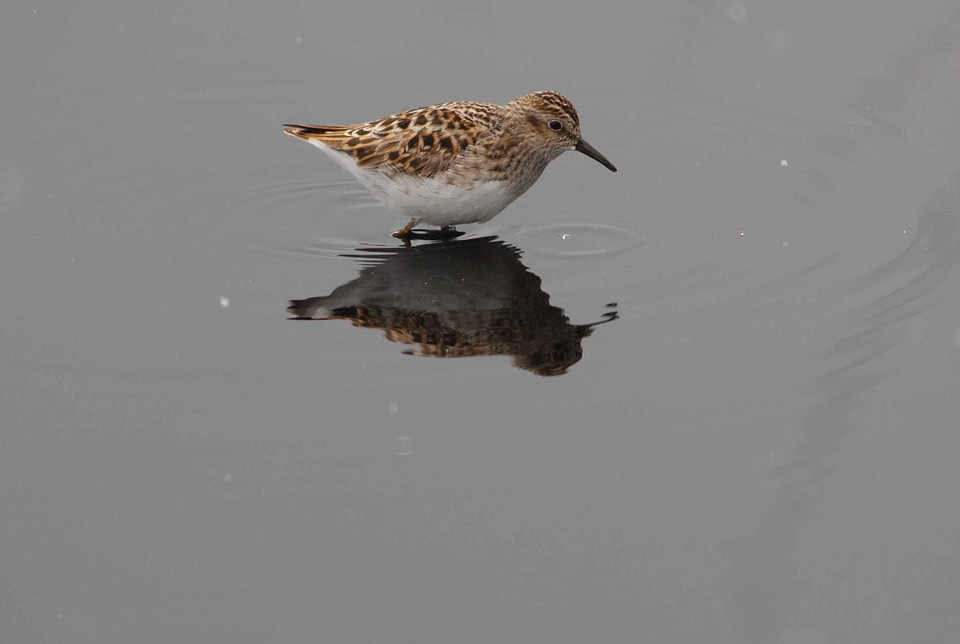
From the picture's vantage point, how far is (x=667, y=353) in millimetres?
→ 9938

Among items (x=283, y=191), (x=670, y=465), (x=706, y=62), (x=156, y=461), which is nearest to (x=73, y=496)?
(x=156, y=461)

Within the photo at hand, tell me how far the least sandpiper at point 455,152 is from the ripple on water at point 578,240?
37 cm

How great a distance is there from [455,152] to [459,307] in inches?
68.1

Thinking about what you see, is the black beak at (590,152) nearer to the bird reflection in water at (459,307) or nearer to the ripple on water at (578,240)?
the ripple on water at (578,240)

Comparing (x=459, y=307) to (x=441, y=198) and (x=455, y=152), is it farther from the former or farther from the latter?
(x=455, y=152)

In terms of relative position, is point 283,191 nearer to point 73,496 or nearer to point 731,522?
point 73,496

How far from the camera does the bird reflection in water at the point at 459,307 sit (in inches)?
391

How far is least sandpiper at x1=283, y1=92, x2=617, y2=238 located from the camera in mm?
11531

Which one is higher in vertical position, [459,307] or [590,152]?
[590,152]

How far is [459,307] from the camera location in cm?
1045

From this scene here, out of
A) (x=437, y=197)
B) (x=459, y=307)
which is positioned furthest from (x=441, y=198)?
(x=459, y=307)

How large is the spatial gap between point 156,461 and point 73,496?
542 millimetres

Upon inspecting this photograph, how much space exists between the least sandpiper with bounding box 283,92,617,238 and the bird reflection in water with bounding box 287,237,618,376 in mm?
409

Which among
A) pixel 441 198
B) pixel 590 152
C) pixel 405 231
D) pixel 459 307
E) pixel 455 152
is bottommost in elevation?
pixel 405 231
